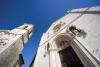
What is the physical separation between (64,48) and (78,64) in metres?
1.76

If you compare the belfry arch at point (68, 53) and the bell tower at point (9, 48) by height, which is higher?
the bell tower at point (9, 48)

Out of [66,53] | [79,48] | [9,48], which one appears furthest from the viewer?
[9,48]

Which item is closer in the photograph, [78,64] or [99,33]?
[99,33]

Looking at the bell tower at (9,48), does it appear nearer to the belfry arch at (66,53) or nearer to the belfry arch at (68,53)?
the belfry arch at (68,53)

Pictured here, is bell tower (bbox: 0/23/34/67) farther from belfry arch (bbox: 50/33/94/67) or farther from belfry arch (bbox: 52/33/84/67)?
belfry arch (bbox: 52/33/84/67)

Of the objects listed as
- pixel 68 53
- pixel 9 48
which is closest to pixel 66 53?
pixel 68 53

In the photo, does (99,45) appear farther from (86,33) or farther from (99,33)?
(86,33)

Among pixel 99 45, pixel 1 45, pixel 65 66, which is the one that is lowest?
pixel 65 66

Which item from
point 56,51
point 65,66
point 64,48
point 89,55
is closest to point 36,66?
point 56,51

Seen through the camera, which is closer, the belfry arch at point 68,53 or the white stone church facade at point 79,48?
the white stone church facade at point 79,48

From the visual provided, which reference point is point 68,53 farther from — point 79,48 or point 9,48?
point 9,48

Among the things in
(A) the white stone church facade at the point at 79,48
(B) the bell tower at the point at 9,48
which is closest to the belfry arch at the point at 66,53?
(A) the white stone church facade at the point at 79,48

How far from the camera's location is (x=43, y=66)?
4168 millimetres

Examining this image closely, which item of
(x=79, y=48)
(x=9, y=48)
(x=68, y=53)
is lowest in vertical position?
(x=79, y=48)
